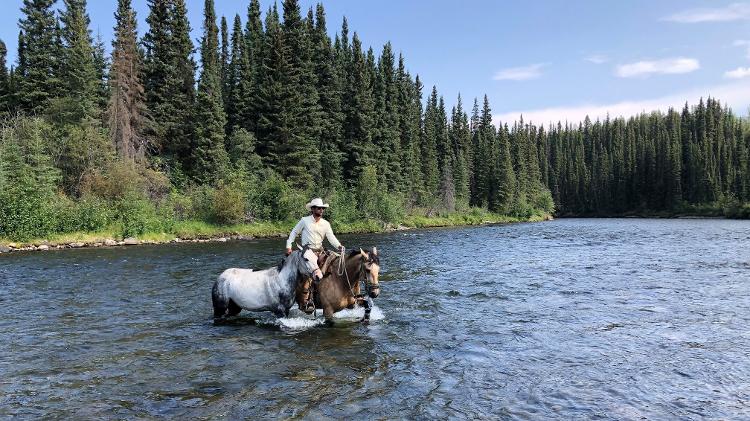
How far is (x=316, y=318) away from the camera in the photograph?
13.0 m

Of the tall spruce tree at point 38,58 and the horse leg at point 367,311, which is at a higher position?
the tall spruce tree at point 38,58

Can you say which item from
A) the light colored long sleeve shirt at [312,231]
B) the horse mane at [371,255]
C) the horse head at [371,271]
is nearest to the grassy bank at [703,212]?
the horse mane at [371,255]

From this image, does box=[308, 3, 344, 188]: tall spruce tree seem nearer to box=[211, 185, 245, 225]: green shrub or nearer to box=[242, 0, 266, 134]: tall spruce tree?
box=[242, 0, 266, 134]: tall spruce tree

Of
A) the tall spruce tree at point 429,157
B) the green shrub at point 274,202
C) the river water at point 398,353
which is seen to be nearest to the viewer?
the river water at point 398,353

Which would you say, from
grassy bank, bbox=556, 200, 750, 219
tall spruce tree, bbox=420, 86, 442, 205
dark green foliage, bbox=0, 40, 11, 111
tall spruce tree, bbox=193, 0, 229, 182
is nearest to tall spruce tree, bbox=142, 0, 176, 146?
tall spruce tree, bbox=193, 0, 229, 182

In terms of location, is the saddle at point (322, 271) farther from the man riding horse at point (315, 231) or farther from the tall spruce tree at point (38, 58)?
the tall spruce tree at point (38, 58)

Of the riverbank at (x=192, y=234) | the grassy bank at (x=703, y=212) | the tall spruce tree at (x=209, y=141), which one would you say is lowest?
the grassy bank at (x=703, y=212)

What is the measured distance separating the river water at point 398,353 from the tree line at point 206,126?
27968 mm

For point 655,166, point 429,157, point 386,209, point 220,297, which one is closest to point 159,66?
point 386,209

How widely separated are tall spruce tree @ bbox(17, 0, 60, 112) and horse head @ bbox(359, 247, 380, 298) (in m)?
59.6

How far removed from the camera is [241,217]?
53250mm

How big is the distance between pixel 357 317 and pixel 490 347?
13.0 ft

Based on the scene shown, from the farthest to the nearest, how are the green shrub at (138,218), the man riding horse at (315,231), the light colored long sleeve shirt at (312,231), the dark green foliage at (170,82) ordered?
the dark green foliage at (170,82) → the green shrub at (138,218) → the light colored long sleeve shirt at (312,231) → the man riding horse at (315,231)

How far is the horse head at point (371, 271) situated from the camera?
468 inches
